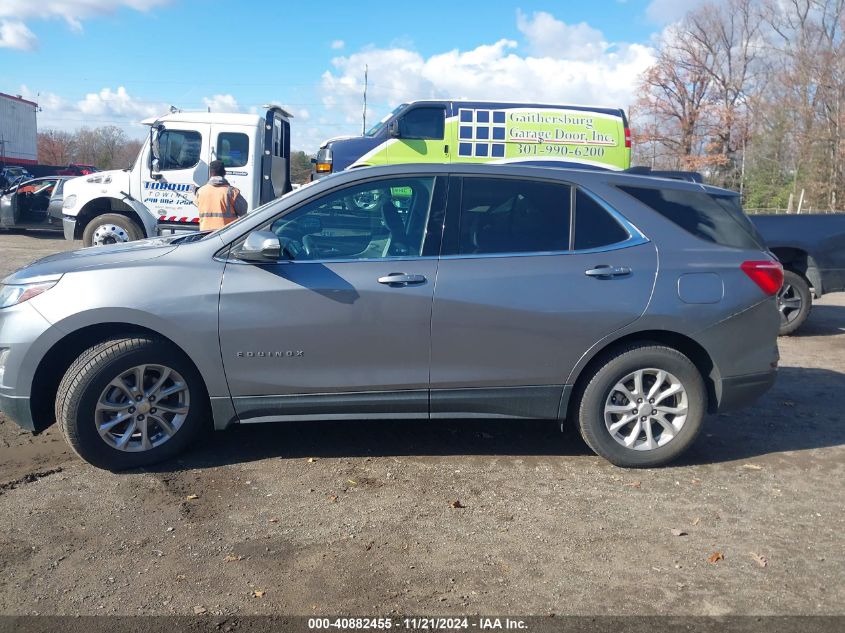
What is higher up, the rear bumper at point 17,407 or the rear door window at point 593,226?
the rear door window at point 593,226

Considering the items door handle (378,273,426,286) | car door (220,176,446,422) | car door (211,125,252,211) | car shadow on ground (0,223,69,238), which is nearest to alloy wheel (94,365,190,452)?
car door (220,176,446,422)

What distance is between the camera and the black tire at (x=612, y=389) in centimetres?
471

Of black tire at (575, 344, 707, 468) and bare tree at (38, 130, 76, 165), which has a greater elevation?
bare tree at (38, 130, 76, 165)

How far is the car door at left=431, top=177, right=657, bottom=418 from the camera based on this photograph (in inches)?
179

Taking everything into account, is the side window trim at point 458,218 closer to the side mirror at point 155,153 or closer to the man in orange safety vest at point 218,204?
the man in orange safety vest at point 218,204

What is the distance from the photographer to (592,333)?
463 cm

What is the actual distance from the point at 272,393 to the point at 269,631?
5.60ft

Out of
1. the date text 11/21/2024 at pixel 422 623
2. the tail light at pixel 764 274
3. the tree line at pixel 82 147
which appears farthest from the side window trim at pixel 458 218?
the tree line at pixel 82 147

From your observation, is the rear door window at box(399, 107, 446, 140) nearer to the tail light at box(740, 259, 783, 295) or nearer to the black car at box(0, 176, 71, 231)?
the black car at box(0, 176, 71, 231)

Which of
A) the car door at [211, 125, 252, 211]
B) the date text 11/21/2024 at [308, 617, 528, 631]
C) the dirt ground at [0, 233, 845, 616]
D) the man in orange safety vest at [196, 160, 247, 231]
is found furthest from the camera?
the car door at [211, 125, 252, 211]

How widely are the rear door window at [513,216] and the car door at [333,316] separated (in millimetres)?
232

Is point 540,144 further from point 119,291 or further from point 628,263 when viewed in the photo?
point 119,291

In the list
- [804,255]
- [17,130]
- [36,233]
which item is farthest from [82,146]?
[804,255]

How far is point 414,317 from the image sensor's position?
4512 millimetres
